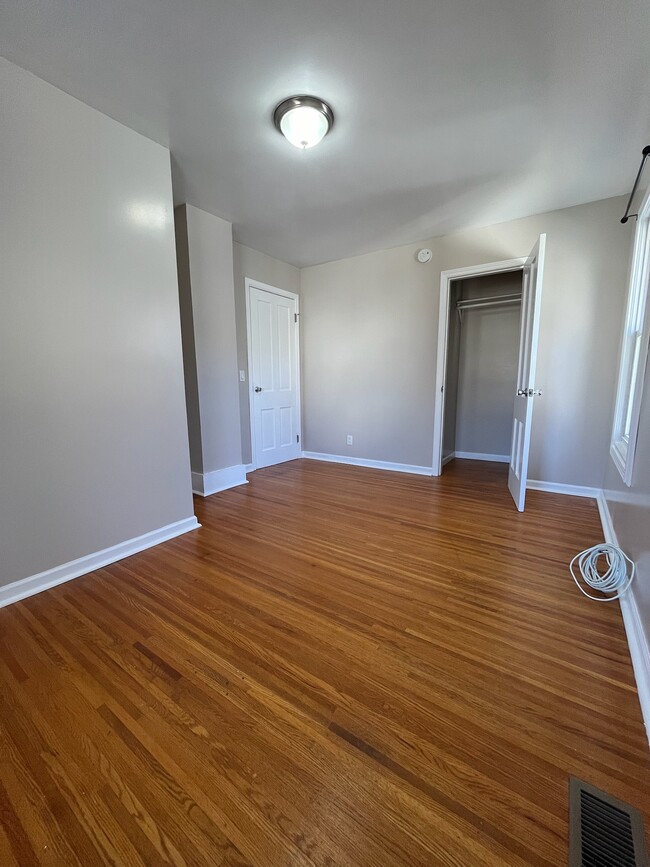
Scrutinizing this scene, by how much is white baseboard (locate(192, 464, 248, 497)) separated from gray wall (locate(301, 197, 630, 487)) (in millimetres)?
1436

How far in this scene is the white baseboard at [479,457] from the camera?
455 centimetres

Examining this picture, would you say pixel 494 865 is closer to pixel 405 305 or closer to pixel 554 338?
pixel 554 338

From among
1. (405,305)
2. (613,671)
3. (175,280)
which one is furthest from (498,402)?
Result: (175,280)

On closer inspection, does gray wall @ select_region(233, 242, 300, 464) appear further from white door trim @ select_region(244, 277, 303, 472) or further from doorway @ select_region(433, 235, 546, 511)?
doorway @ select_region(433, 235, 546, 511)

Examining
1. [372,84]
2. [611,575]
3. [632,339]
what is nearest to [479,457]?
[632,339]

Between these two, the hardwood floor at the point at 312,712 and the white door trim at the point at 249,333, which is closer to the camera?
the hardwood floor at the point at 312,712

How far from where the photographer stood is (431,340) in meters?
3.66

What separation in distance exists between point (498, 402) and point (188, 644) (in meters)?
4.45

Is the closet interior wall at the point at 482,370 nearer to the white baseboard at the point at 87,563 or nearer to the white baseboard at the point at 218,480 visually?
the white baseboard at the point at 218,480

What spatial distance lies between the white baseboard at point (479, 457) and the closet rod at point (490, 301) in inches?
78.4

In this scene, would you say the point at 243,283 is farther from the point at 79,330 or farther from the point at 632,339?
the point at 632,339

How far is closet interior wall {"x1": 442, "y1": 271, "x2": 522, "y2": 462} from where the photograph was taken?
14.1ft

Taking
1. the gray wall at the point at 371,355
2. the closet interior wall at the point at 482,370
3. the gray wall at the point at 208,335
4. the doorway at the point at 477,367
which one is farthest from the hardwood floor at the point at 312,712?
the closet interior wall at the point at 482,370

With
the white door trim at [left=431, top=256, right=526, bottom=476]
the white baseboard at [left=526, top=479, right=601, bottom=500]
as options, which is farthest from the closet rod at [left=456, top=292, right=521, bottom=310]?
the white baseboard at [left=526, top=479, right=601, bottom=500]
